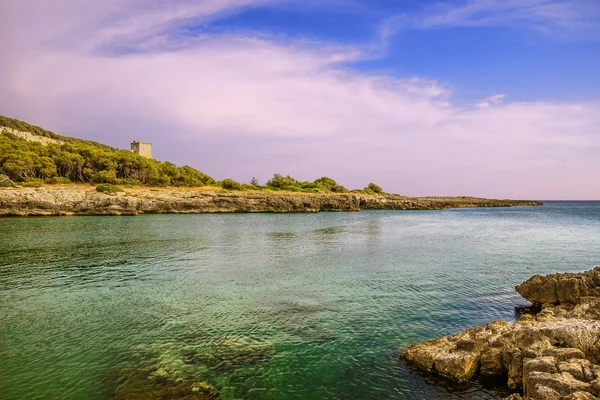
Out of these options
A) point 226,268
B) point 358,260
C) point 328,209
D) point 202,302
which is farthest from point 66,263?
point 328,209

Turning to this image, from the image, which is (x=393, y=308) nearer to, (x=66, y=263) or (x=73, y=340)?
(x=73, y=340)

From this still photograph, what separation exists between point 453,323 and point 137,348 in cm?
1060

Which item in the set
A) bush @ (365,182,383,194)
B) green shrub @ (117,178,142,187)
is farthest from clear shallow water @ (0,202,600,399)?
bush @ (365,182,383,194)

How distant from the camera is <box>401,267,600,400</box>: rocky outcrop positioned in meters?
6.74

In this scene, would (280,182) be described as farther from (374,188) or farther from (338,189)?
(374,188)

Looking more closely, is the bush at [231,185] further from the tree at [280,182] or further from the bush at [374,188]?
the bush at [374,188]

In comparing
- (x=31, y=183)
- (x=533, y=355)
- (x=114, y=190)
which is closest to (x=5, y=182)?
(x=31, y=183)

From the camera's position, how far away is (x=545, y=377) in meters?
6.88

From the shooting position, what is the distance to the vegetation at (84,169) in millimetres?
73875

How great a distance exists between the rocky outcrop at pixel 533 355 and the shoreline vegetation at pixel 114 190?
218 feet

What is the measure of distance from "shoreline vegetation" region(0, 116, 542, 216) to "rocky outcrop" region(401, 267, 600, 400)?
218 ft

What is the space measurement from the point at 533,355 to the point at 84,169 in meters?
94.8

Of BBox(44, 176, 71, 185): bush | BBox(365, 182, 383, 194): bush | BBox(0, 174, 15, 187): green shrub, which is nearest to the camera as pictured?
BBox(0, 174, 15, 187): green shrub

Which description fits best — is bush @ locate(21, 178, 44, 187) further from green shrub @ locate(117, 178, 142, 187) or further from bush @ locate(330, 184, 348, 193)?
bush @ locate(330, 184, 348, 193)
